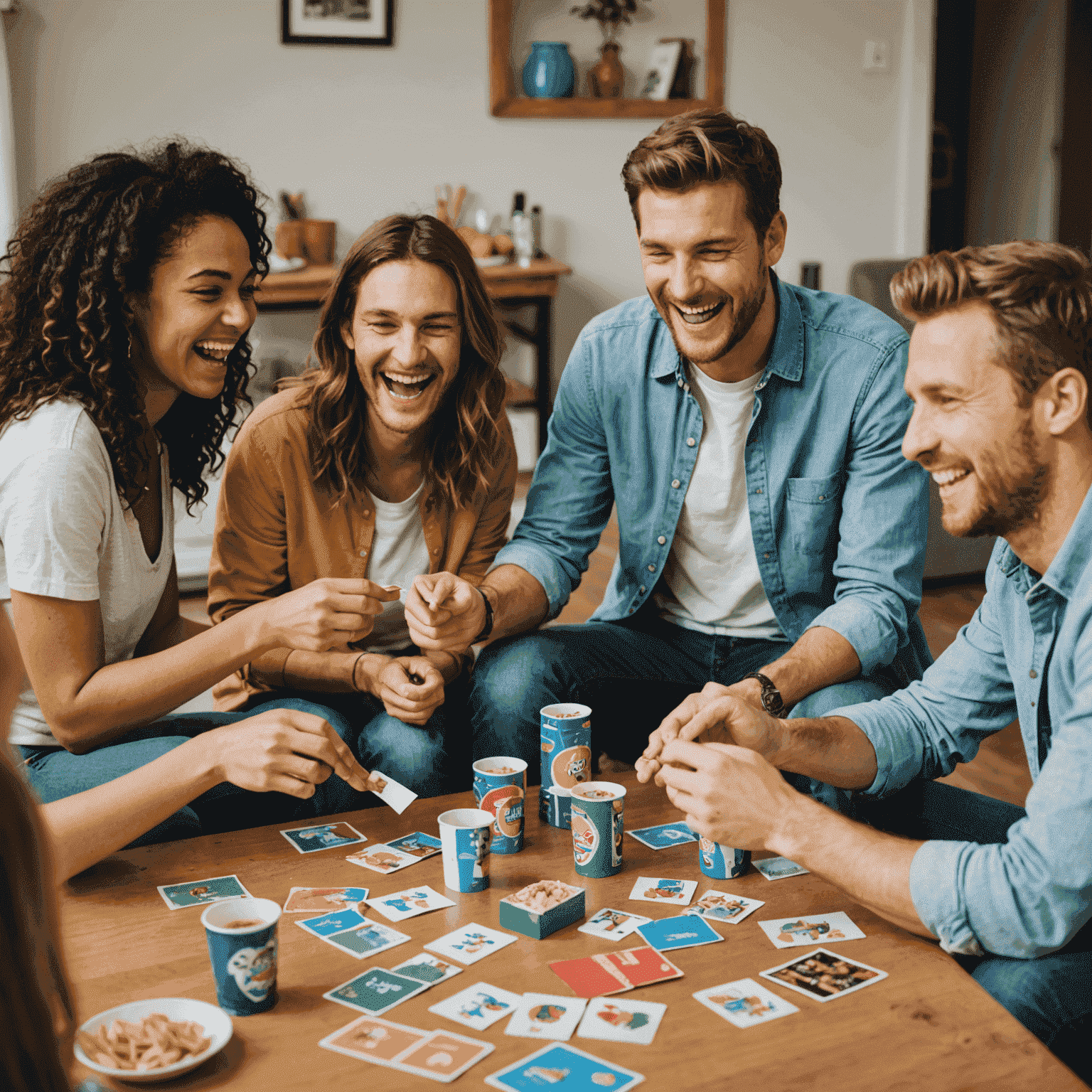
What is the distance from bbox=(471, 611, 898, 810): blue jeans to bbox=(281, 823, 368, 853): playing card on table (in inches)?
19.8

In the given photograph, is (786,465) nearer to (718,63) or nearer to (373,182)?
(373,182)

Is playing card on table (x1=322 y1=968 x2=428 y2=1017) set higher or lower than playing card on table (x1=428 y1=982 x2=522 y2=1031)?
lower

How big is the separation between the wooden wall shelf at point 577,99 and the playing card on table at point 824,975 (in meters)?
4.58

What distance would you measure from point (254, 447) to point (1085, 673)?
1413mm

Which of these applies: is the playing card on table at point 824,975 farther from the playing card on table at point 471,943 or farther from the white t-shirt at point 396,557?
the white t-shirt at point 396,557

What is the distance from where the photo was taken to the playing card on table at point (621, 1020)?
3.64 feet

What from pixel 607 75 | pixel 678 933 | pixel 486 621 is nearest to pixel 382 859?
pixel 678 933

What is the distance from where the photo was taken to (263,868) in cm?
146

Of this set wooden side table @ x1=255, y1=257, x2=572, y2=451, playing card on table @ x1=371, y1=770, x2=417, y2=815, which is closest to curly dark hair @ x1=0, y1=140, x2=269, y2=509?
playing card on table @ x1=371, y1=770, x2=417, y2=815

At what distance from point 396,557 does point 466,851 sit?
92 centimetres

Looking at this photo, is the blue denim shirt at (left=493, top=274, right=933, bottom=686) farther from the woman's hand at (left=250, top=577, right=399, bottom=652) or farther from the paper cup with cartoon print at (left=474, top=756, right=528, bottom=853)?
the paper cup with cartoon print at (left=474, top=756, right=528, bottom=853)

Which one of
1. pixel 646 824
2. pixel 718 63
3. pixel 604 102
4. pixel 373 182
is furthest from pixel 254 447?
pixel 718 63

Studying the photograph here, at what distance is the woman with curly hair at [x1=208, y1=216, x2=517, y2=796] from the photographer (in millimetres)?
2021

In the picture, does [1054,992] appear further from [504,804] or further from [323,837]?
[323,837]
